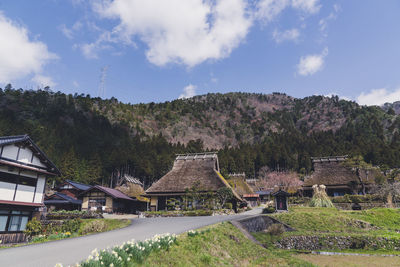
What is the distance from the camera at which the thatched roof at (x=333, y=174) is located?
37844 mm

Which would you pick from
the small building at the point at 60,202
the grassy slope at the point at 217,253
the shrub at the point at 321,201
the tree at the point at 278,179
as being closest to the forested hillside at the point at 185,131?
the tree at the point at 278,179

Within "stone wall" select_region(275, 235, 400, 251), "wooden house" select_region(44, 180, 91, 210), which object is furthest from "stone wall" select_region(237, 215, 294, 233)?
"wooden house" select_region(44, 180, 91, 210)

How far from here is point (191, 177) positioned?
1268 inches

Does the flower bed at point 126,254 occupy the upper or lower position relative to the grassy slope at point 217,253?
upper

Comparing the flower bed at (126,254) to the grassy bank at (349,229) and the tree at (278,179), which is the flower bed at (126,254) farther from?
the tree at (278,179)

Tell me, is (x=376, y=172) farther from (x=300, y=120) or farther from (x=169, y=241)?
(x=300, y=120)

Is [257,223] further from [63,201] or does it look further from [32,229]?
[63,201]

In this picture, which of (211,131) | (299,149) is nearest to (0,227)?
(299,149)

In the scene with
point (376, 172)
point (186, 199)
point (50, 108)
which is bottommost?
point (186, 199)

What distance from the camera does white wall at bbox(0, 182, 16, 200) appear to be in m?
17.1

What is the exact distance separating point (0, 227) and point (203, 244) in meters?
16.1

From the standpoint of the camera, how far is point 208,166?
113ft

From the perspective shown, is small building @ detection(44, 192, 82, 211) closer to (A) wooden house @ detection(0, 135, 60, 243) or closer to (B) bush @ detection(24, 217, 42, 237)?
(A) wooden house @ detection(0, 135, 60, 243)

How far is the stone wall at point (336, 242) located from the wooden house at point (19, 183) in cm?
1943
